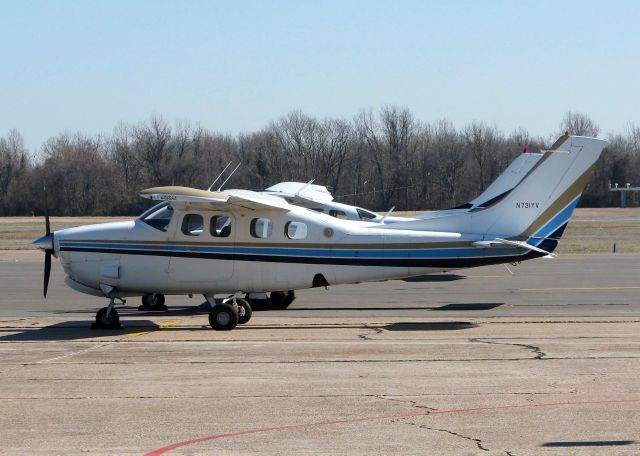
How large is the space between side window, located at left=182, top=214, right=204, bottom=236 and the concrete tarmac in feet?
5.52

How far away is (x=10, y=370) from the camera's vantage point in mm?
12789

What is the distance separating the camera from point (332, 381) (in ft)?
38.5

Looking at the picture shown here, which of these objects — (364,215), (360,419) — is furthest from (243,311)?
(364,215)

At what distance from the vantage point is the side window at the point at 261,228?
685 inches

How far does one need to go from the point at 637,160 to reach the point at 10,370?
114m

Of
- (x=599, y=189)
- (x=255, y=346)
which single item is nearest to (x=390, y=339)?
(x=255, y=346)

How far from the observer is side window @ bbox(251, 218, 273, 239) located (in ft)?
57.1

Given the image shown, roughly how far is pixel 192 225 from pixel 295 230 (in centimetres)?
178

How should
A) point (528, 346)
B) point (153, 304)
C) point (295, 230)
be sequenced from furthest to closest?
point (153, 304) < point (295, 230) < point (528, 346)

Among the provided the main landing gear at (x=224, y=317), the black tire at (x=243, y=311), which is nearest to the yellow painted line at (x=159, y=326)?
the main landing gear at (x=224, y=317)

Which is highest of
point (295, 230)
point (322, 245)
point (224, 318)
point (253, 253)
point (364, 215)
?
point (364, 215)

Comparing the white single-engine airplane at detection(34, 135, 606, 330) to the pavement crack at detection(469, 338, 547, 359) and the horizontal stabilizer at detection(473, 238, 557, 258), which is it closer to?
the horizontal stabilizer at detection(473, 238, 557, 258)

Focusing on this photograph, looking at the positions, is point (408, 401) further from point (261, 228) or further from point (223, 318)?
point (261, 228)

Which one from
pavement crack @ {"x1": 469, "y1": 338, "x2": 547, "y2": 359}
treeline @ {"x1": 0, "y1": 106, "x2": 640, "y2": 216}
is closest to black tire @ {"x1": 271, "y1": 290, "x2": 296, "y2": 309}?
pavement crack @ {"x1": 469, "y1": 338, "x2": 547, "y2": 359}
